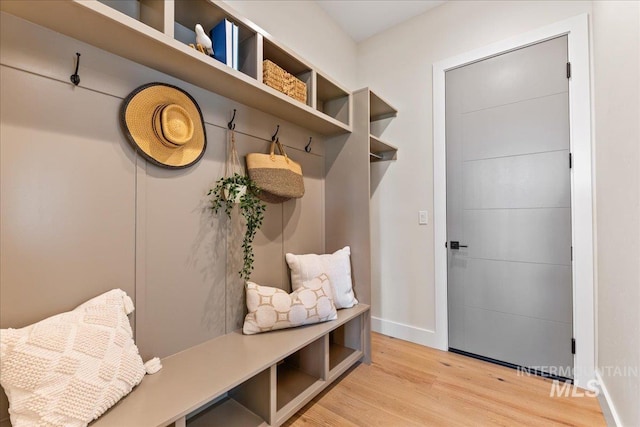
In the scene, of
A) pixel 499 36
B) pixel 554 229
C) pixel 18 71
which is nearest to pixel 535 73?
pixel 499 36

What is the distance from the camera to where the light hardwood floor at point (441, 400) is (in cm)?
149

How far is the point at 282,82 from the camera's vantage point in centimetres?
163

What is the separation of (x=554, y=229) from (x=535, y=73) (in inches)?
43.4

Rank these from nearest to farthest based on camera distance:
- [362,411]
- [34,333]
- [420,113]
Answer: [34,333], [362,411], [420,113]

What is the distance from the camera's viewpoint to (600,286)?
165 centimetres

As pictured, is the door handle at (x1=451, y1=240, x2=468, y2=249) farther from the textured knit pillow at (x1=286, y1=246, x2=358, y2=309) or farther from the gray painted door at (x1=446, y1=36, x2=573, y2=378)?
the textured knit pillow at (x1=286, y1=246, x2=358, y2=309)

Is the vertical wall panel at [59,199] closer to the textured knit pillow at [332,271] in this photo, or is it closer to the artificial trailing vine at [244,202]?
the artificial trailing vine at [244,202]

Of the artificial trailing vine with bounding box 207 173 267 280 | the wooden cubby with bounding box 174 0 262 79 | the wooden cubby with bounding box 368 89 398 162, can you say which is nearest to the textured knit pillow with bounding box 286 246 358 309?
the artificial trailing vine with bounding box 207 173 267 280

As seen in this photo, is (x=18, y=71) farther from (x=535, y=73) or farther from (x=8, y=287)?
(x=535, y=73)

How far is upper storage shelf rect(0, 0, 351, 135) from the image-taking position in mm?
932

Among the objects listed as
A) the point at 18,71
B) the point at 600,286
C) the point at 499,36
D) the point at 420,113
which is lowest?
the point at 600,286

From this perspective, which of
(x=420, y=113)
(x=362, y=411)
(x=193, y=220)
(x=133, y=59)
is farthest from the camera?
(x=420, y=113)

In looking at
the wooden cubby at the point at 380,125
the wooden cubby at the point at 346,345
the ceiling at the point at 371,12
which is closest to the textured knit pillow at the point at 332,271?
the wooden cubby at the point at 346,345

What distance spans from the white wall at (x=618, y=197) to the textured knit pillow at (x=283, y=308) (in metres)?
1.40
